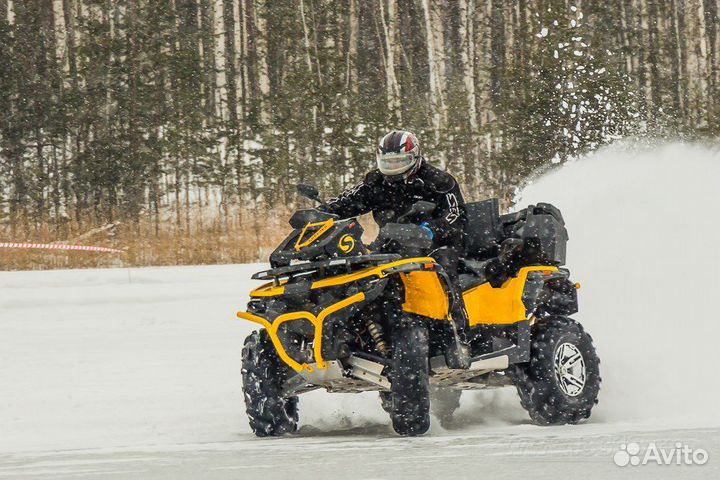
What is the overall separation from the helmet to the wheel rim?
5.40 ft

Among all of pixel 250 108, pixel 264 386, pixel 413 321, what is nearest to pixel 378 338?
pixel 413 321

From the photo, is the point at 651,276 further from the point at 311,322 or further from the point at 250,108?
the point at 250,108

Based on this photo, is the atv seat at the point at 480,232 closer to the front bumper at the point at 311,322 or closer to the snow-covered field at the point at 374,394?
the snow-covered field at the point at 374,394

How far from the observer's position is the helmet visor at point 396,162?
7855 millimetres

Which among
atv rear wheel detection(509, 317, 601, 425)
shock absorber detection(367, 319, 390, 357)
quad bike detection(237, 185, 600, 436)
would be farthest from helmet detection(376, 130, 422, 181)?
atv rear wheel detection(509, 317, 601, 425)

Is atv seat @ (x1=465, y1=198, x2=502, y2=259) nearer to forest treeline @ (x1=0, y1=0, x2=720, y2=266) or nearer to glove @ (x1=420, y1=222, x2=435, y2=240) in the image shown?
glove @ (x1=420, y1=222, x2=435, y2=240)

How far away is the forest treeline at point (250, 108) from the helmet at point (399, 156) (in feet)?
60.0

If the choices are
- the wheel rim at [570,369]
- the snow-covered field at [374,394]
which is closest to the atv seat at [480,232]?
the wheel rim at [570,369]

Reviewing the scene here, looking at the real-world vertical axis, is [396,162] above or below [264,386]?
above

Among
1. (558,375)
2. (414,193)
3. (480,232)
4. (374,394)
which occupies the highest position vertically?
(414,193)

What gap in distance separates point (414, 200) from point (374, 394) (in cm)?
236

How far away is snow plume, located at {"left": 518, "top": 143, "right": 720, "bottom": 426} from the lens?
8914mm

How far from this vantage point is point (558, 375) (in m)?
8.12

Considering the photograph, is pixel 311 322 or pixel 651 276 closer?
pixel 311 322
